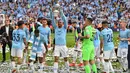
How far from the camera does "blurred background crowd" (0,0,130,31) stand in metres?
52.2

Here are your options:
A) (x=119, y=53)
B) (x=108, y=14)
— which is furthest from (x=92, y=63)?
(x=108, y=14)

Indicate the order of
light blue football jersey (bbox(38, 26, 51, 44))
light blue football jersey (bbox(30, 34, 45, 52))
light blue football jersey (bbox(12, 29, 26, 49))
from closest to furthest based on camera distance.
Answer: light blue football jersey (bbox(12, 29, 26, 49)) < light blue football jersey (bbox(38, 26, 51, 44)) < light blue football jersey (bbox(30, 34, 45, 52))

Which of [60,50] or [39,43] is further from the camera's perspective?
[39,43]

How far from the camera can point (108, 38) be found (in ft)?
53.0

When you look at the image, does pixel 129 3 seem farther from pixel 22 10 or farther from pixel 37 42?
pixel 37 42

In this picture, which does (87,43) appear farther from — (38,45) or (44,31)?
(38,45)

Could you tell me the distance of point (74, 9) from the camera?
54594mm

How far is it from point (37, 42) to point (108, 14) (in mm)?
35243

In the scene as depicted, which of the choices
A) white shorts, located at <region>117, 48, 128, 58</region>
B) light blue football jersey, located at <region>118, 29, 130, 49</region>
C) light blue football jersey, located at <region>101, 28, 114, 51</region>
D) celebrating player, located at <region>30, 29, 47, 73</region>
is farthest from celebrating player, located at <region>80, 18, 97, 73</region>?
celebrating player, located at <region>30, 29, 47, 73</region>

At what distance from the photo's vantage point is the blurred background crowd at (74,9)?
52.2 metres

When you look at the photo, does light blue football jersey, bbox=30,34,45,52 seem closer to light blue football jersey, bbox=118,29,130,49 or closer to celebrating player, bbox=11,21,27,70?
celebrating player, bbox=11,21,27,70

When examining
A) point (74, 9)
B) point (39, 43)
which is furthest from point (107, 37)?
point (74, 9)

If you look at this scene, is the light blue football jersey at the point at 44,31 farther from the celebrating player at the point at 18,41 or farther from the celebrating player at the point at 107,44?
the celebrating player at the point at 107,44

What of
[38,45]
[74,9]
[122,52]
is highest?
[74,9]
